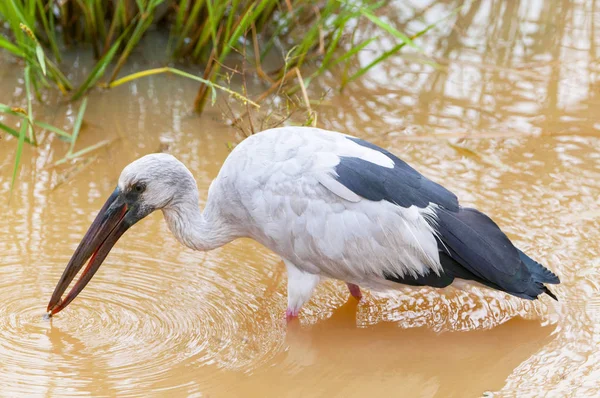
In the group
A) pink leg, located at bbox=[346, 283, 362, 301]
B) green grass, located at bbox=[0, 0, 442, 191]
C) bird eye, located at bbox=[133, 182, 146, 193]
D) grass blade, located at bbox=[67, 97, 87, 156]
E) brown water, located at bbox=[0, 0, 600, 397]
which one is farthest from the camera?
green grass, located at bbox=[0, 0, 442, 191]

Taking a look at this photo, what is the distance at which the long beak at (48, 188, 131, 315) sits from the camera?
4.30 meters

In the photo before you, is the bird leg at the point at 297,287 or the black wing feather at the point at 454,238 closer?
the black wing feather at the point at 454,238

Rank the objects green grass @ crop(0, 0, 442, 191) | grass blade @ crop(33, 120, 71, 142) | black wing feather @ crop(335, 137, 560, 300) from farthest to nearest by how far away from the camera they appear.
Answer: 1. green grass @ crop(0, 0, 442, 191)
2. grass blade @ crop(33, 120, 71, 142)
3. black wing feather @ crop(335, 137, 560, 300)

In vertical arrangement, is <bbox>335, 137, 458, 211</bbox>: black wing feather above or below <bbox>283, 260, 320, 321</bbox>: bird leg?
above

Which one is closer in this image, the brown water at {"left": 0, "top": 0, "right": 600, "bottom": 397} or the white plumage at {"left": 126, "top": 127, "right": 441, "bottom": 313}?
the brown water at {"left": 0, "top": 0, "right": 600, "bottom": 397}

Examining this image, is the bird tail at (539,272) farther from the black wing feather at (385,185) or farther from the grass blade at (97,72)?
the grass blade at (97,72)

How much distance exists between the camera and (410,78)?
22.9 feet

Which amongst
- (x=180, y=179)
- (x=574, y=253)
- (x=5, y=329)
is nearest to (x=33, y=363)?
(x=5, y=329)

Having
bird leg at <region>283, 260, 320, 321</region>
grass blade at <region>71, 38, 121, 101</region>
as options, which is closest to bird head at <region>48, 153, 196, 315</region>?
bird leg at <region>283, 260, 320, 321</region>

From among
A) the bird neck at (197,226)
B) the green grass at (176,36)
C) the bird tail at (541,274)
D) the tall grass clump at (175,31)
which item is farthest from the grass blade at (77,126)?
the bird tail at (541,274)

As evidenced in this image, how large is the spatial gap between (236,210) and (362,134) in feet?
6.23

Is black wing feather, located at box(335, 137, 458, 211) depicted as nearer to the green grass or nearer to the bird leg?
the bird leg

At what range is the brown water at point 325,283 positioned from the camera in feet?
13.1

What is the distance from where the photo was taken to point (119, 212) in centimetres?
436
